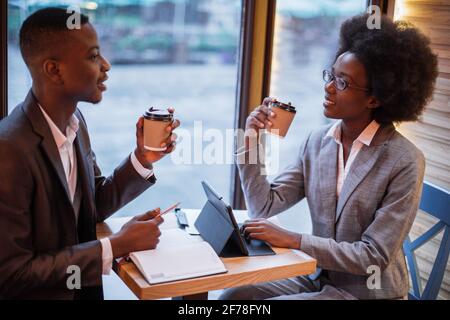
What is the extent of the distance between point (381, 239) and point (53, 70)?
46.4 inches

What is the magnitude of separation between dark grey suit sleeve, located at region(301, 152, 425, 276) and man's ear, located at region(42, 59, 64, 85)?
0.94 meters

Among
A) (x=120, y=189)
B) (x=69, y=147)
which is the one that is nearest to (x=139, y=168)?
(x=120, y=189)

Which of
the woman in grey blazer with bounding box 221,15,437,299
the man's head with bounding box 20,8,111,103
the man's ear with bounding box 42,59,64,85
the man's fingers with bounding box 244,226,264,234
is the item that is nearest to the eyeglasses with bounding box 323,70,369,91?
the woman in grey blazer with bounding box 221,15,437,299

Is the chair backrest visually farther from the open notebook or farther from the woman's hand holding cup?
the open notebook

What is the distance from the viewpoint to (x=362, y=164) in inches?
79.0

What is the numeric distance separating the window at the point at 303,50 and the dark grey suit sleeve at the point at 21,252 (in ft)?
4.59

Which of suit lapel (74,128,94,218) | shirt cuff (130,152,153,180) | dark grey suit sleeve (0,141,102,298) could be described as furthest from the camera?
shirt cuff (130,152,153,180)

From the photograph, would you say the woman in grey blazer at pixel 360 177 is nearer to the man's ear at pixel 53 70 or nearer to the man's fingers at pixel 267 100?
the man's fingers at pixel 267 100

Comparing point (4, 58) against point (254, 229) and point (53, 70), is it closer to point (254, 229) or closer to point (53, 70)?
point (53, 70)

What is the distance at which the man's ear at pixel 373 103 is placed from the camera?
205 centimetres

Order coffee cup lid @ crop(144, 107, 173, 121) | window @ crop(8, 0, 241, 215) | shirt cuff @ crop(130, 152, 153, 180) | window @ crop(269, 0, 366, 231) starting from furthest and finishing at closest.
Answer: window @ crop(269, 0, 366, 231), window @ crop(8, 0, 241, 215), shirt cuff @ crop(130, 152, 153, 180), coffee cup lid @ crop(144, 107, 173, 121)

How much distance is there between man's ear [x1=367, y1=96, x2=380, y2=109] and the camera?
2.05 meters
